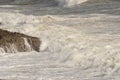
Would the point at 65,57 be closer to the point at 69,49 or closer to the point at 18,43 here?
the point at 69,49

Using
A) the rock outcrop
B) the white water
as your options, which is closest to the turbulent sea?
the white water

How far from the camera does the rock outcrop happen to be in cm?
897

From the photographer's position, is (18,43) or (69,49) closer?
(69,49)

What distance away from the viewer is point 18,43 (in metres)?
9.16

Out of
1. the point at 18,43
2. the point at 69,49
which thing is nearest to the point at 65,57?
the point at 69,49

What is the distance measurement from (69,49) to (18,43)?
1.10 m

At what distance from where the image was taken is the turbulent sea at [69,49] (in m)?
7.23

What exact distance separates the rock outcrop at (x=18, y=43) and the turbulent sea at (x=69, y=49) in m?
0.16

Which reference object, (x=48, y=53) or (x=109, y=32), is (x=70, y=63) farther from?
(x=109, y=32)

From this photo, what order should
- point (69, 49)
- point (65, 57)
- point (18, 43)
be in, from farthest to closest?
point (18, 43) → point (69, 49) → point (65, 57)

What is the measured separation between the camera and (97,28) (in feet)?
36.6

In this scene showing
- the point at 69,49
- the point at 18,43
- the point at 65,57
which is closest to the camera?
the point at 65,57

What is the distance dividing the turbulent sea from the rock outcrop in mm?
156

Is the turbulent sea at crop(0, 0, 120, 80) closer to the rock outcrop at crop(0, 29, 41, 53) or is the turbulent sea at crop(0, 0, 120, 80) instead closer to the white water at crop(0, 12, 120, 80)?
the white water at crop(0, 12, 120, 80)
